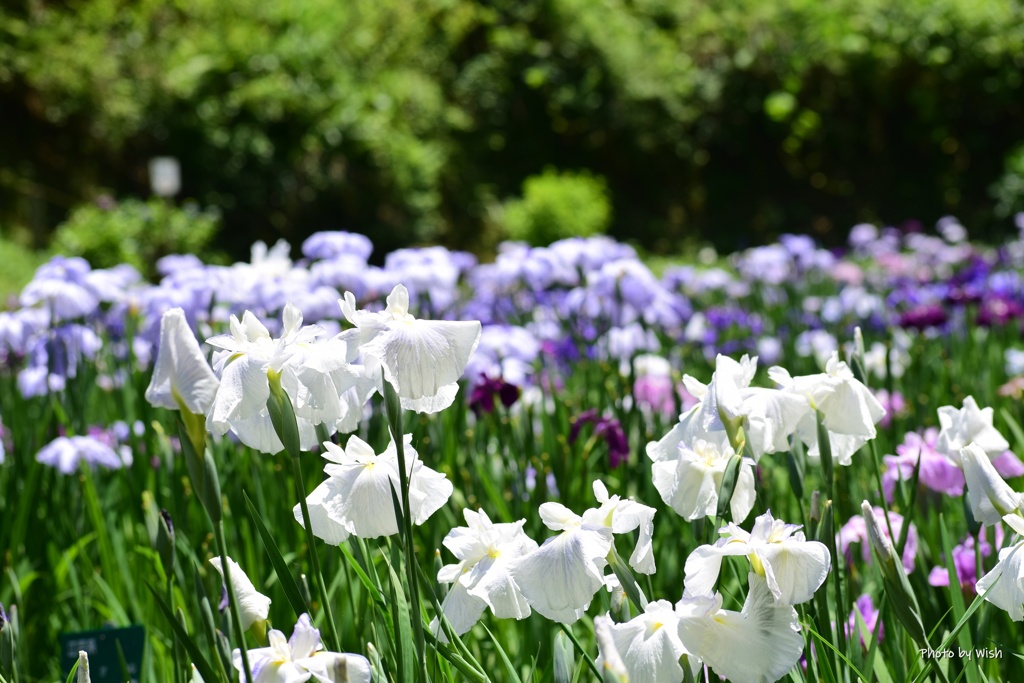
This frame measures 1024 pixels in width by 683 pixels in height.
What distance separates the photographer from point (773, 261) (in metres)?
4.65

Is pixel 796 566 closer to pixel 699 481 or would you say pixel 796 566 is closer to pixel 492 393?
pixel 699 481

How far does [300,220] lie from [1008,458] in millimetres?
8337

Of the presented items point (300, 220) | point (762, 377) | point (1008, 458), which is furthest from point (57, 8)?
point (1008, 458)

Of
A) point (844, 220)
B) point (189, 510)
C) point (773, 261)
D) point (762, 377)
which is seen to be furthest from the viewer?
point (844, 220)

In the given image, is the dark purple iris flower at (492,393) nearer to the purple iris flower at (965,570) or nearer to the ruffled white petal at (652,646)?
the purple iris flower at (965,570)

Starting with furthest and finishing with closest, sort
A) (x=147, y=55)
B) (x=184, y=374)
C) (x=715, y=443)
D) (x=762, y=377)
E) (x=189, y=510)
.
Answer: (x=147, y=55)
(x=762, y=377)
(x=189, y=510)
(x=715, y=443)
(x=184, y=374)

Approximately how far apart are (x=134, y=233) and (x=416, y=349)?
24.2 feet

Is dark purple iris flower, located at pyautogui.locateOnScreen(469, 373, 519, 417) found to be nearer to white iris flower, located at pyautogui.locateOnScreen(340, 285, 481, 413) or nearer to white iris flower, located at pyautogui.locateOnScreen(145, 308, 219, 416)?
white iris flower, located at pyautogui.locateOnScreen(340, 285, 481, 413)

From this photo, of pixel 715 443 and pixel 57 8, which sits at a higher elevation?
pixel 57 8

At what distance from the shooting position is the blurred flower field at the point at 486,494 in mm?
728

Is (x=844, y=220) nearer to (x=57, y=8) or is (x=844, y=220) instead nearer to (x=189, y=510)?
(x=57, y=8)

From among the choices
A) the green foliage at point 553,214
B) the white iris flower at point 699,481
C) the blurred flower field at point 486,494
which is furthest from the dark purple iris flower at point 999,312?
the green foliage at point 553,214

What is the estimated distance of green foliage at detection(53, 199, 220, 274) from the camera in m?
6.98

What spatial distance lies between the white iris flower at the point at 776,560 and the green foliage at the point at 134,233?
6.89 meters
